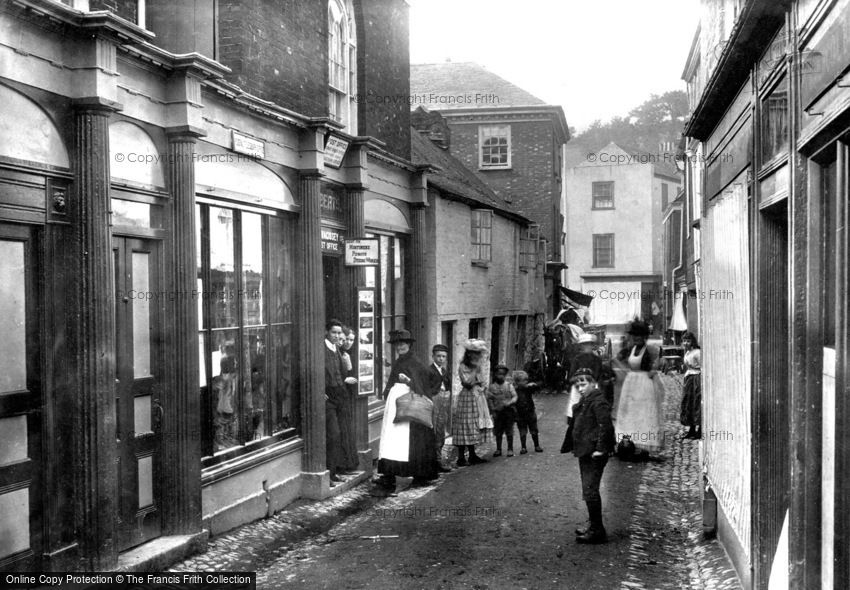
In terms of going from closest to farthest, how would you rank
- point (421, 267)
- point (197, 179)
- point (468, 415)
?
point (197, 179)
point (468, 415)
point (421, 267)

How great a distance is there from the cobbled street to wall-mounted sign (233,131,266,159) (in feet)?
12.7

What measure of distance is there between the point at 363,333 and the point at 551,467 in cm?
322

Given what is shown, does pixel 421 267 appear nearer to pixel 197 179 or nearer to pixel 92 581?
pixel 197 179

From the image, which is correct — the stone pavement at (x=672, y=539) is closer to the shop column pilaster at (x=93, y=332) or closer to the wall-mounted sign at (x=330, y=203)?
the shop column pilaster at (x=93, y=332)

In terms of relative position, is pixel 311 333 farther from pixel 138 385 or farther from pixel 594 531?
pixel 594 531

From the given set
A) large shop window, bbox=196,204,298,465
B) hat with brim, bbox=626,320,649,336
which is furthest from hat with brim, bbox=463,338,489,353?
large shop window, bbox=196,204,298,465

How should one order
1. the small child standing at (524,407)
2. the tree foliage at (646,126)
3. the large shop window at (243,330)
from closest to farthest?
the large shop window at (243,330) → the small child standing at (524,407) → the tree foliage at (646,126)

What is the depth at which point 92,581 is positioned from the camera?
6336mm

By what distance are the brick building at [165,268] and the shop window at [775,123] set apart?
4663 mm

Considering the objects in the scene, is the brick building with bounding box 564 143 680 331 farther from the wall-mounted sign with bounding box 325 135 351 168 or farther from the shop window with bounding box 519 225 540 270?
the wall-mounted sign with bounding box 325 135 351 168

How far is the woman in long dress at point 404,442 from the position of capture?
1093 centimetres

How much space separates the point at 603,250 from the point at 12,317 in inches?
1657

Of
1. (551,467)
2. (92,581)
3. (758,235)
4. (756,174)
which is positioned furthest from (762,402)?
(551,467)

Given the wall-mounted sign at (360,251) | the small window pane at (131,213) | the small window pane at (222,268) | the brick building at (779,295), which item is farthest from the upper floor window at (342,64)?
the brick building at (779,295)
